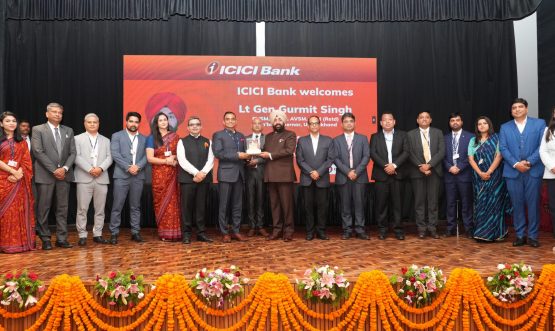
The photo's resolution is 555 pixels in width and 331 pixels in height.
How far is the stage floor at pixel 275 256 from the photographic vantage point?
2.97 metres

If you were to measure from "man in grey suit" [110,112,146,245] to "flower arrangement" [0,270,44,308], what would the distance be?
1803 millimetres

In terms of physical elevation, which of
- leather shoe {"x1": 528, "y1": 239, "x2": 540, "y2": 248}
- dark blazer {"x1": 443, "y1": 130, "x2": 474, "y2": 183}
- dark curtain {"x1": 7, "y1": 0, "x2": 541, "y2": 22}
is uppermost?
dark curtain {"x1": 7, "y1": 0, "x2": 541, "y2": 22}

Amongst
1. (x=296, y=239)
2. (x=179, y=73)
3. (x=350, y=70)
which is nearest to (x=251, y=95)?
(x=179, y=73)

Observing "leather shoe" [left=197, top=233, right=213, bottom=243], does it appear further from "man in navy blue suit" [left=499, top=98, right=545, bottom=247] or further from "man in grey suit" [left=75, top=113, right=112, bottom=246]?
"man in navy blue suit" [left=499, top=98, right=545, bottom=247]

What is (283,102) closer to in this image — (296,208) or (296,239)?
(296,208)

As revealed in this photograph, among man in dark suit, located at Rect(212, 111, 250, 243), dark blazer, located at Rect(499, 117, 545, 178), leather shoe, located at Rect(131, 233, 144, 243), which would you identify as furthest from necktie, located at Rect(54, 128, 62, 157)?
dark blazer, located at Rect(499, 117, 545, 178)

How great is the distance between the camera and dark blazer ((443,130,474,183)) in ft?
14.6

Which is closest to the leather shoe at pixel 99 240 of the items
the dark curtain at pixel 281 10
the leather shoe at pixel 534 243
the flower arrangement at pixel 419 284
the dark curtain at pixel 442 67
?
the dark curtain at pixel 281 10

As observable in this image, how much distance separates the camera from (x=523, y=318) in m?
2.61

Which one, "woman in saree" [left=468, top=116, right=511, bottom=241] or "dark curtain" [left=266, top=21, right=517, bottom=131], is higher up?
"dark curtain" [left=266, top=21, right=517, bottom=131]

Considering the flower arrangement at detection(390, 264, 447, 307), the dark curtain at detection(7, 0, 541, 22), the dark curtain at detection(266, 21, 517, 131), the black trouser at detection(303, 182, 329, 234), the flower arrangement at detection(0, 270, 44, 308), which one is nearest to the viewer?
the flower arrangement at detection(0, 270, 44, 308)

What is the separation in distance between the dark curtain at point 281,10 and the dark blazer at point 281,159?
184 centimetres

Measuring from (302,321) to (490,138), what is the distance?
2769mm

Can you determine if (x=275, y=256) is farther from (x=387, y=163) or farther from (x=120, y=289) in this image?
(x=387, y=163)
